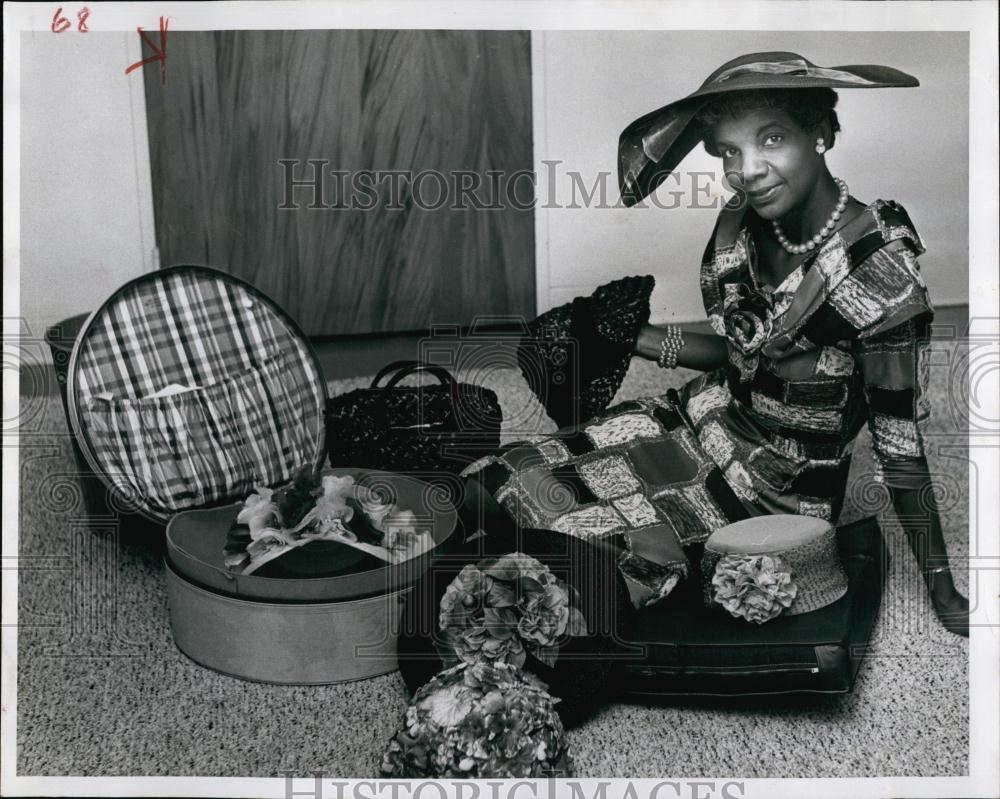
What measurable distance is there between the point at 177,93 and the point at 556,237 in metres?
0.65

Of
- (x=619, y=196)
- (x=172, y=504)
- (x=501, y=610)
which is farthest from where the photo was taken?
(x=172, y=504)

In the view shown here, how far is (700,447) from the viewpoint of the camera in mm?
1792

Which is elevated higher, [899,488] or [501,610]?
[899,488]

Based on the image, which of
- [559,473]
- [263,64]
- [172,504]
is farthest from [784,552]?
[263,64]

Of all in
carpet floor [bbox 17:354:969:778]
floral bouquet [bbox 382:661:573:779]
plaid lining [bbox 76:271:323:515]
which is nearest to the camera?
floral bouquet [bbox 382:661:573:779]

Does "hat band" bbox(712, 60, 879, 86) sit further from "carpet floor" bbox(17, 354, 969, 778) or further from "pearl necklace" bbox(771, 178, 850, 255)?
"carpet floor" bbox(17, 354, 969, 778)

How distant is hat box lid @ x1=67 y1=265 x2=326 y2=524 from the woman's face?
0.78m

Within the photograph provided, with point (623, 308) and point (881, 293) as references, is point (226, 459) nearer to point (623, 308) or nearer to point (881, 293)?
point (623, 308)

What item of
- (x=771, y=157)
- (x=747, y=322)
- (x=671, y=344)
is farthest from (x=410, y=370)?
(x=771, y=157)

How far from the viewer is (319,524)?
1.66m

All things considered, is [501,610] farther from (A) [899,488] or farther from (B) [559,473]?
(A) [899,488]

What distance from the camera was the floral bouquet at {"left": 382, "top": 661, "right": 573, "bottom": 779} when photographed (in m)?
1.48

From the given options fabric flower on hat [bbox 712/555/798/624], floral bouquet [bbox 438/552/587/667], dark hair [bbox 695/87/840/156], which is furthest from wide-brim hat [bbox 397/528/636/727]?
dark hair [bbox 695/87/840/156]

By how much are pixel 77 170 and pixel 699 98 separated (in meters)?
0.96
